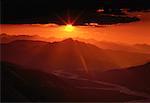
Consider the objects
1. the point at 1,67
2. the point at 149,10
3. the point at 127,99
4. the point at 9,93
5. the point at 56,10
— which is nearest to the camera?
the point at 9,93

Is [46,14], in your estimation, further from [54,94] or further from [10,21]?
[54,94]

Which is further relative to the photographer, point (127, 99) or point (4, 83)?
point (127, 99)

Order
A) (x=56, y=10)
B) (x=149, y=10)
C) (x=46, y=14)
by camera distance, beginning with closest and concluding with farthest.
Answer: (x=56, y=10)
(x=46, y=14)
(x=149, y=10)

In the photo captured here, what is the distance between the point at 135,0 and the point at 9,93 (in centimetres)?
4044

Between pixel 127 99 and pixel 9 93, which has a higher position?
pixel 9 93

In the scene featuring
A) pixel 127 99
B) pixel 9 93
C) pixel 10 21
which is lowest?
pixel 127 99

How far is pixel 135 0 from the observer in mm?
97875

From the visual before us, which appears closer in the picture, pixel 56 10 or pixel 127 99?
pixel 56 10

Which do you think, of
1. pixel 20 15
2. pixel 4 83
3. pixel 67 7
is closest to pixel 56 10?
pixel 67 7

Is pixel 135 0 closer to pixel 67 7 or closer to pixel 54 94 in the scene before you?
pixel 67 7

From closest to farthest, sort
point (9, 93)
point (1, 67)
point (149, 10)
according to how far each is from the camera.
→ point (9, 93) → point (1, 67) → point (149, 10)

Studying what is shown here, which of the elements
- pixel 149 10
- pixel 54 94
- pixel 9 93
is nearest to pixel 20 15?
pixel 9 93

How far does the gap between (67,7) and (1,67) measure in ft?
79.1

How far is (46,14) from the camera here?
8869 cm
